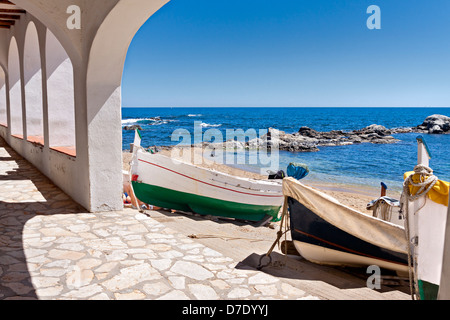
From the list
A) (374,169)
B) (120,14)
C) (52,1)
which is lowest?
(374,169)

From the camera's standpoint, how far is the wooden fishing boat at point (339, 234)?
416 cm

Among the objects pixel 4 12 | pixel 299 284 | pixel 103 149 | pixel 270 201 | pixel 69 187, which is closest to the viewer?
pixel 299 284

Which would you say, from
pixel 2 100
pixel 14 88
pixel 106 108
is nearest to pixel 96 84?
pixel 106 108

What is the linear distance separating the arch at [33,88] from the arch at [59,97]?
151cm

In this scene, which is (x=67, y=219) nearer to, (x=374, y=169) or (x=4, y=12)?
(x=4, y=12)

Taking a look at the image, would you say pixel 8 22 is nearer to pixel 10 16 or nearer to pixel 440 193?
pixel 10 16

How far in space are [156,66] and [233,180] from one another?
180ft

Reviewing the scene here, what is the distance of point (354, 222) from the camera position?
165 inches

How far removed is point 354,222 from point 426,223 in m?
1.48

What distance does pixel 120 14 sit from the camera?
3.75 m

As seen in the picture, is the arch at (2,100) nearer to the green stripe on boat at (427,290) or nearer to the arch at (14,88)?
the arch at (14,88)

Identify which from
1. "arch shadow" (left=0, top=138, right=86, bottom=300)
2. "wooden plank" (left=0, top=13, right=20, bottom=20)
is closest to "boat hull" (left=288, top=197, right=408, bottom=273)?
"arch shadow" (left=0, top=138, right=86, bottom=300)

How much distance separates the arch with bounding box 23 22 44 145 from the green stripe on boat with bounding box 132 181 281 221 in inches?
103

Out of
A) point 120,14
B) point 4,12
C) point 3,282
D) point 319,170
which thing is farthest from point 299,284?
point 319,170
